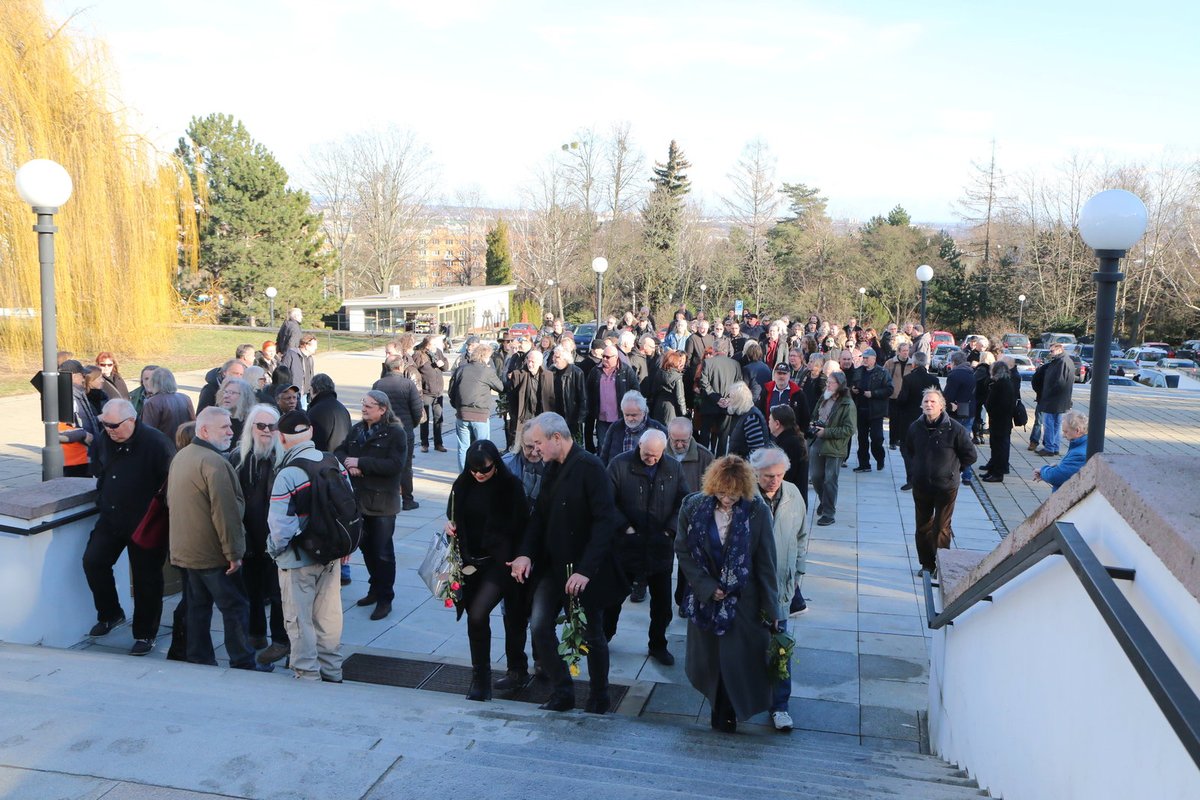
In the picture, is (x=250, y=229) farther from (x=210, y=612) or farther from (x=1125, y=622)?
(x=1125, y=622)

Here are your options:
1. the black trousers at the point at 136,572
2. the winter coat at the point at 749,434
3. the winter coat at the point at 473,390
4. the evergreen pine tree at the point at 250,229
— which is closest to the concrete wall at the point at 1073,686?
the winter coat at the point at 749,434

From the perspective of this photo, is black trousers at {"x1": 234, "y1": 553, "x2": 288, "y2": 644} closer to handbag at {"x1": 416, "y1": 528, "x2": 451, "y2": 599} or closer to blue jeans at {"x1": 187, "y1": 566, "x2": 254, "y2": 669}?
blue jeans at {"x1": 187, "y1": 566, "x2": 254, "y2": 669}

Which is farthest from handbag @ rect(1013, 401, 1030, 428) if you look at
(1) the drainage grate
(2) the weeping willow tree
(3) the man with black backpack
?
(2) the weeping willow tree

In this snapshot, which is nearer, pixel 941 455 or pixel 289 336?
pixel 941 455

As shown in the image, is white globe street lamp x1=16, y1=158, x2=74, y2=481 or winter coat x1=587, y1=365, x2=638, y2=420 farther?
winter coat x1=587, y1=365, x2=638, y2=420

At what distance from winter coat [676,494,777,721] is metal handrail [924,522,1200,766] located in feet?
4.79

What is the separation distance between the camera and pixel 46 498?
6.41m

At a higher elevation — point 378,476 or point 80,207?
point 80,207

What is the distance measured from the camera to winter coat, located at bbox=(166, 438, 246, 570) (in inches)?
230

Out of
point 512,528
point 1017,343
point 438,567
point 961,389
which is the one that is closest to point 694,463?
point 512,528

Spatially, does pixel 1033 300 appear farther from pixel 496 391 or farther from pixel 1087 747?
pixel 1087 747

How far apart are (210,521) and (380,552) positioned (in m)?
1.72

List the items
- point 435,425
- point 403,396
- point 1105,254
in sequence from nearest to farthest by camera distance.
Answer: point 1105,254
point 403,396
point 435,425

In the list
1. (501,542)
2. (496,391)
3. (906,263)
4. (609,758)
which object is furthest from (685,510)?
(906,263)
